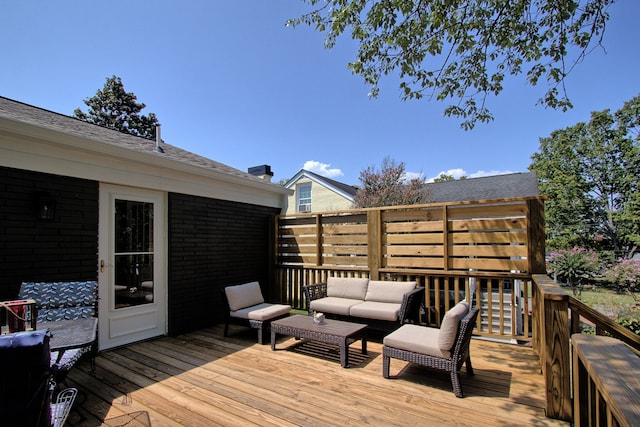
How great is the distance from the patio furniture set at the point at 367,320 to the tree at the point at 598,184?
17.0m

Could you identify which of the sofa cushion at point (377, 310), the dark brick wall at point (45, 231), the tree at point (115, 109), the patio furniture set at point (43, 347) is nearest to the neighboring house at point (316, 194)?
the sofa cushion at point (377, 310)

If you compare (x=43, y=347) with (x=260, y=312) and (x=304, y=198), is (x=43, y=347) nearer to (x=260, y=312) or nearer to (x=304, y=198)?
(x=260, y=312)

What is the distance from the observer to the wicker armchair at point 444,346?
3.25 metres

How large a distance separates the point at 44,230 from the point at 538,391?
5916 millimetres

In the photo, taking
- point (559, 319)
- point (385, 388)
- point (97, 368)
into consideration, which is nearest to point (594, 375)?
point (559, 319)

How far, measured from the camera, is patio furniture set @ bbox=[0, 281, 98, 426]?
72.6 inches

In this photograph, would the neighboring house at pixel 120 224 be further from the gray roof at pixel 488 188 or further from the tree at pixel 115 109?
the tree at pixel 115 109

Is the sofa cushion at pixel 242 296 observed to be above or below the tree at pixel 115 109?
below

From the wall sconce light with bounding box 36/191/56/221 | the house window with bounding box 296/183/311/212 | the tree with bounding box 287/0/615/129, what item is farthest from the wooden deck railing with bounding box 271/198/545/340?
the house window with bounding box 296/183/311/212

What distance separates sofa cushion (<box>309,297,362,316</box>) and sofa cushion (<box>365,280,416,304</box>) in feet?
0.88

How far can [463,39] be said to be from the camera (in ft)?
13.6

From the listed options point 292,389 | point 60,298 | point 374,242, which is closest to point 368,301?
point 374,242

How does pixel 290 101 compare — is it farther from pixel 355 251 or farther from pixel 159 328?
pixel 159 328

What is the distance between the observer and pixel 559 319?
9.04 ft
